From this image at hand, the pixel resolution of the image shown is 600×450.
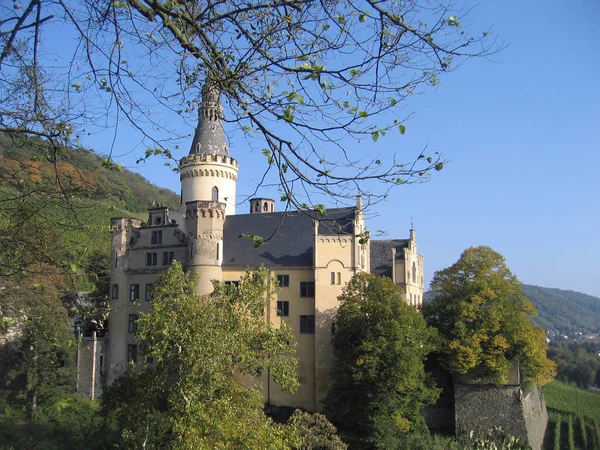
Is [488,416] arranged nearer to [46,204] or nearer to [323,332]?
[323,332]

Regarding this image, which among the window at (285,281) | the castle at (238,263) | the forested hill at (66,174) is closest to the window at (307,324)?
the castle at (238,263)

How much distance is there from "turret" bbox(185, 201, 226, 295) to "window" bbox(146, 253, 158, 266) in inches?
126

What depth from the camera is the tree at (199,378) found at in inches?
704

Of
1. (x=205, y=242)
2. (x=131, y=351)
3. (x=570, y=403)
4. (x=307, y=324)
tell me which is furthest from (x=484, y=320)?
(x=570, y=403)

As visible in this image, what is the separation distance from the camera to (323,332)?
32250mm

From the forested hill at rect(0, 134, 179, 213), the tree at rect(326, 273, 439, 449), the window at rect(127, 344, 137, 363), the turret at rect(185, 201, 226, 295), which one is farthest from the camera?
the window at rect(127, 344, 137, 363)

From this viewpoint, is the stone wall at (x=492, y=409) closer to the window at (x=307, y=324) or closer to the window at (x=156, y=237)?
the window at (x=307, y=324)

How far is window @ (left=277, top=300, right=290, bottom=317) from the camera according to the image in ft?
109

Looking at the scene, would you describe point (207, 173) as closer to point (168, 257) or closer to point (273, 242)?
point (168, 257)

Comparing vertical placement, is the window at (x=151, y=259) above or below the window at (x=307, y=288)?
above

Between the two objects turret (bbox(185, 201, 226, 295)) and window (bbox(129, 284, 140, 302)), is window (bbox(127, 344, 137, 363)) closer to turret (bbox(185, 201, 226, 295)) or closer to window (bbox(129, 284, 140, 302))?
window (bbox(129, 284, 140, 302))

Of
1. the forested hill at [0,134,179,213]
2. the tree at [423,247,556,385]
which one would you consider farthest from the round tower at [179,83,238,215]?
the forested hill at [0,134,179,213]

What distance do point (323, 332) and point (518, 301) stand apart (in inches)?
453

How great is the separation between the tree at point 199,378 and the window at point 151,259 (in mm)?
13356
